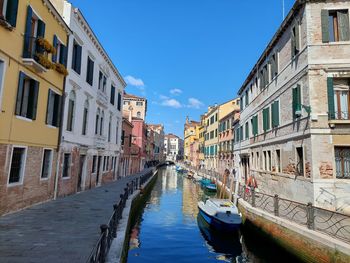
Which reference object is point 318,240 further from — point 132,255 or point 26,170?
point 26,170

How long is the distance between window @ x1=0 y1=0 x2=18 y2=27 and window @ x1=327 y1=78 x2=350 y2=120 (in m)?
11.8

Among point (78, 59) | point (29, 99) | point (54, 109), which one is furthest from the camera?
point (78, 59)

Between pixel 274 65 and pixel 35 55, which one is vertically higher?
pixel 274 65

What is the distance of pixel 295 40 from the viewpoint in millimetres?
12273

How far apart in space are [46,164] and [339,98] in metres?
12.9

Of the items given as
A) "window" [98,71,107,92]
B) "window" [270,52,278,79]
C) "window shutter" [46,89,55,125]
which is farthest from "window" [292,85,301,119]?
"window" [98,71,107,92]

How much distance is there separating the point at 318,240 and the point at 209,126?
39.0 m

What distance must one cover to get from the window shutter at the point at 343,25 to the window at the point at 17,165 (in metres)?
13.5

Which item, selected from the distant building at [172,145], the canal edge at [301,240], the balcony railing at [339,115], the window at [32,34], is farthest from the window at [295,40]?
the distant building at [172,145]

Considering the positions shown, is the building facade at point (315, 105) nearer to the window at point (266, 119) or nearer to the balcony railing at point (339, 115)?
the balcony railing at point (339, 115)

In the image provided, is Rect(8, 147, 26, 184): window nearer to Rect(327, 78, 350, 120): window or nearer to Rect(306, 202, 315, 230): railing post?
Rect(306, 202, 315, 230): railing post

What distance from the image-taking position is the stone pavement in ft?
17.2

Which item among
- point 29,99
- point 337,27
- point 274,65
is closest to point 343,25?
point 337,27

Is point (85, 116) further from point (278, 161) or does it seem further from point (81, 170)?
point (278, 161)
